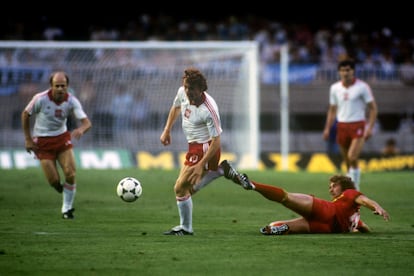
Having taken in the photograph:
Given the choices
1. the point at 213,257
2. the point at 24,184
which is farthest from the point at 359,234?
the point at 24,184

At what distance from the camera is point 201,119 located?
11617 millimetres

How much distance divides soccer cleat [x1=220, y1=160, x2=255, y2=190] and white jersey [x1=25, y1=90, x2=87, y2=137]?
10.5 ft

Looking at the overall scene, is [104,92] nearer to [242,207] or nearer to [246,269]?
[242,207]

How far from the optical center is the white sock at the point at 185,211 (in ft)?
38.4

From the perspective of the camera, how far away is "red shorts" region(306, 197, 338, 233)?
11750 millimetres

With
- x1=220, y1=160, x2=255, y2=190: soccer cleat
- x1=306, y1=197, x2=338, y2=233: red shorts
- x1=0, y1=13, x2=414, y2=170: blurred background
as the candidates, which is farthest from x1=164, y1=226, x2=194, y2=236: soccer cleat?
x1=0, y1=13, x2=414, y2=170: blurred background

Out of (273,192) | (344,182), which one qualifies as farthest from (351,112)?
(273,192)

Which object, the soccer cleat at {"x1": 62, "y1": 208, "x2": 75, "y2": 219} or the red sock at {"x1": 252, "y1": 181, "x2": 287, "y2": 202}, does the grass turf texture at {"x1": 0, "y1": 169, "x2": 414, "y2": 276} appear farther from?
the red sock at {"x1": 252, "y1": 181, "x2": 287, "y2": 202}

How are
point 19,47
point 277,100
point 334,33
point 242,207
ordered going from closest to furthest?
point 242,207, point 19,47, point 277,100, point 334,33

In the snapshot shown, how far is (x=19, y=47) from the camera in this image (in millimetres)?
27156

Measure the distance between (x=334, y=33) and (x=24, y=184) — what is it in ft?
72.3

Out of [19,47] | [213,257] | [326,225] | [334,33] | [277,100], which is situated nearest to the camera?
[213,257]

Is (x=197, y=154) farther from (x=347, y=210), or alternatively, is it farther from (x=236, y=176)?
(x=347, y=210)

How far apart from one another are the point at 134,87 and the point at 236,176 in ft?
57.9
